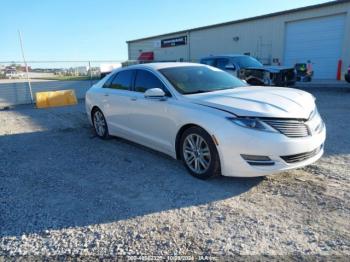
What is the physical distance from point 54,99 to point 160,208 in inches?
423

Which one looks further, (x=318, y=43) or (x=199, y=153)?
(x=318, y=43)

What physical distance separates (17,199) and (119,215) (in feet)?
4.65

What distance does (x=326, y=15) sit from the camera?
19125 millimetres

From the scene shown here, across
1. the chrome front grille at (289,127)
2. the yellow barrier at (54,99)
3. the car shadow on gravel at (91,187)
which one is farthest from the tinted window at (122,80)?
the yellow barrier at (54,99)

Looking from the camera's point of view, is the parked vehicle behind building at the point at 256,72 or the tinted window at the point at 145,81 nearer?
the tinted window at the point at 145,81

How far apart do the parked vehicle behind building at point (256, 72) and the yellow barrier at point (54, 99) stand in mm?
6474

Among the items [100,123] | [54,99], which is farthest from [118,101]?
[54,99]

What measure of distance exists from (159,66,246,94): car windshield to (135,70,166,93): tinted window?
0.55 ft

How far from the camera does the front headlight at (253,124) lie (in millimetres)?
3648

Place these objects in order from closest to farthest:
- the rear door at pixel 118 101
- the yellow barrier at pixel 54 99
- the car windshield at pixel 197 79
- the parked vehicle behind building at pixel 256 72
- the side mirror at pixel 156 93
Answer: the side mirror at pixel 156 93 → the car windshield at pixel 197 79 → the rear door at pixel 118 101 → the parked vehicle behind building at pixel 256 72 → the yellow barrier at pixel 54 99

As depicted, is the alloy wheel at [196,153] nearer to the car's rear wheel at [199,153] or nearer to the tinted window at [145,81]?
the car's rear wheel at [199,153]

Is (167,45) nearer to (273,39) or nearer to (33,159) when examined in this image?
(273,39)

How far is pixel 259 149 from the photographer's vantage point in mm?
3633

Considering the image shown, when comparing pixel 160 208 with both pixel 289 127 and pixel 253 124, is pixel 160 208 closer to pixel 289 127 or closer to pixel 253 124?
pixel 253 124
